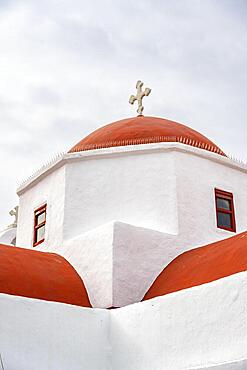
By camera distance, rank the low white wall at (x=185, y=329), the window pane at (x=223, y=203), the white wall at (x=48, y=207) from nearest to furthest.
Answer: the low white wall at (x=185, y=329)
the white wall at (x=48, y=207)
the window pane at (x=223, y=203)

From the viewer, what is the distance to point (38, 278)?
10422 millimetres

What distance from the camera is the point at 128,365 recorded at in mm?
9688

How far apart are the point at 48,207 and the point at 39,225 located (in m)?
0.40

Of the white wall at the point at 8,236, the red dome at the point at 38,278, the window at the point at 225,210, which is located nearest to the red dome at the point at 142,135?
the window at the point at 225,210

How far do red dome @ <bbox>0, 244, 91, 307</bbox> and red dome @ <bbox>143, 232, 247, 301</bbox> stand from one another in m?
1.14

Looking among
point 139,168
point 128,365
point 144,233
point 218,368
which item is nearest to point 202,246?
point 144,233

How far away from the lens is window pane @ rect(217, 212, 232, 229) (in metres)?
12.7

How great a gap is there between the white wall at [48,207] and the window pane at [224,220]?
2.83 meters

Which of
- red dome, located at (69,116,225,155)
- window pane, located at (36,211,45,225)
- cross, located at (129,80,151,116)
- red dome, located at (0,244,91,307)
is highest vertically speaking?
cross, located at (129,80,151,116)

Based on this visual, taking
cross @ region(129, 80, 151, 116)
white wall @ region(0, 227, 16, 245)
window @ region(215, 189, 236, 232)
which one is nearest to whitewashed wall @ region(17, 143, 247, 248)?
window @ region(215, 189, 236, 232)

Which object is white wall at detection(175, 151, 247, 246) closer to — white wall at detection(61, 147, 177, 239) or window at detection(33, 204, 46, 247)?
white wall at detection(61, 147, 177, 239)

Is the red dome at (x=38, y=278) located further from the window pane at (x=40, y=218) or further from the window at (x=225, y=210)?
the window at (x=225, y=210)

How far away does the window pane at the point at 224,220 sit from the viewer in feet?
41.7

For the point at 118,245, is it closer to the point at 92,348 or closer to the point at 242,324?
the point at 92,348
